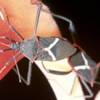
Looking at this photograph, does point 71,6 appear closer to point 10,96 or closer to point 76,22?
point 76,22

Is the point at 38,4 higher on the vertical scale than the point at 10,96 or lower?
higher

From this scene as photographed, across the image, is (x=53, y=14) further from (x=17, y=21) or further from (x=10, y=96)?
(x=10, y=96)

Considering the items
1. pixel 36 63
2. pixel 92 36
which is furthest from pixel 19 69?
pixel 92 36

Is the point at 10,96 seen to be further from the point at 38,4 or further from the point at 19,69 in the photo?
the point at 38,4

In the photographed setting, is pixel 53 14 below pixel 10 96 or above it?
above

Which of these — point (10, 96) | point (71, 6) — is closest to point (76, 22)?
point (71, 6)

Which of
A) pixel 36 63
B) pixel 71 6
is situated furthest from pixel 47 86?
pixel 71 6
